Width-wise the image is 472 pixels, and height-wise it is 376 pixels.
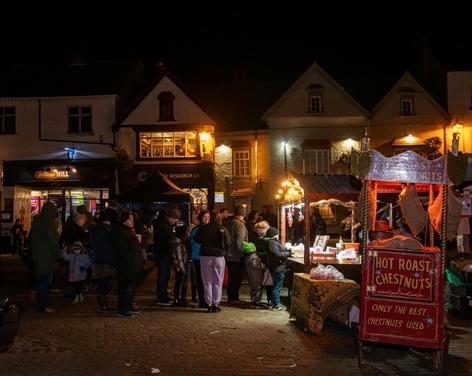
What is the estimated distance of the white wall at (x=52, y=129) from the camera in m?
28.7

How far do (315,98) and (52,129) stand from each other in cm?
1336

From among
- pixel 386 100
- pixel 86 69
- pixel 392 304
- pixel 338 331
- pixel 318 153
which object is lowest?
pixel 338 331

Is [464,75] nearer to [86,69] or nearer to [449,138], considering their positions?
[449,138]

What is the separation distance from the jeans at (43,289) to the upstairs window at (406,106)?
72.5ft

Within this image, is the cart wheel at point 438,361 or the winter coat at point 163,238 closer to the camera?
the cart wheel at point 438,361

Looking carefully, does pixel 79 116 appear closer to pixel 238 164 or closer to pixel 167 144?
pixel 167 144

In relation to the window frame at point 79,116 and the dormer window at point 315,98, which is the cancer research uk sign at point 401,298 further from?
the window frame at point 79,116

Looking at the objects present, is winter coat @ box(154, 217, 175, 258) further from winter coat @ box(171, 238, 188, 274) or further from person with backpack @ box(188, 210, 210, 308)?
person with backpack @ box(188, 210, 210, 308)

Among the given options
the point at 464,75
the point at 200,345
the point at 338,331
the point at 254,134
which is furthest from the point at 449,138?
the point at 200,345

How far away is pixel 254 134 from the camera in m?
29.1

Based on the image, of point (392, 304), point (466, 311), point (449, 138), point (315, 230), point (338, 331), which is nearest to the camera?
point (392, 304)

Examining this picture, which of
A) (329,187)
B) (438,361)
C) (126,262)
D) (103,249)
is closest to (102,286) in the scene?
(103,249)

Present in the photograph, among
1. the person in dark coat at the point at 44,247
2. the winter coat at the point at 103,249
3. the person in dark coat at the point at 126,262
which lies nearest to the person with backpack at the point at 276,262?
the person in dark coat at the point at 126,262

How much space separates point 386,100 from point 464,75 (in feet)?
13.3
